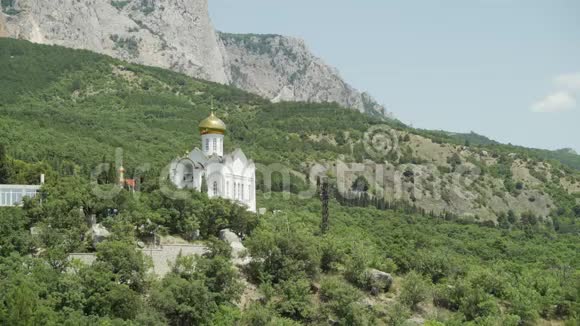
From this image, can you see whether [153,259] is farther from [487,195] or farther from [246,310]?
[487,195]

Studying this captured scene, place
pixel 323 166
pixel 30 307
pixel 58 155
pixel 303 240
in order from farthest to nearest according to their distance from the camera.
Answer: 1. pixel 323 166
2. pixel 58 155
3. pixel 303 240
4. pixel 30 307

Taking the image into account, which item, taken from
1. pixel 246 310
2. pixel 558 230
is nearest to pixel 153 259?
pixel 246 310

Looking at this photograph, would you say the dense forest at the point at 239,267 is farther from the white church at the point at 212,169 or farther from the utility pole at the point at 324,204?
the white church at the point at 212,169

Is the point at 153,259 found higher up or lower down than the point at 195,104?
lower down

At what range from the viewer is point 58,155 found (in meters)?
70.7

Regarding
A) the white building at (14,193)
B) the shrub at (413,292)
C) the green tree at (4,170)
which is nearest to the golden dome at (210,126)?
the white building at (14,193)

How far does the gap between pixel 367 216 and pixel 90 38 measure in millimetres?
117057

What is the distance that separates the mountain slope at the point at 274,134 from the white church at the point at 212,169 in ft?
107

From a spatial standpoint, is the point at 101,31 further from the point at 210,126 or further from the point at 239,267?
the point at 239,267

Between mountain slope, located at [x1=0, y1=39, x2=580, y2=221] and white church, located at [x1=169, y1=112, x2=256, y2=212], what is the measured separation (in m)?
32.8

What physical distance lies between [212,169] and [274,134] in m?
67.4

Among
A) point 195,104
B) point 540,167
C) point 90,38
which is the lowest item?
point 540,167

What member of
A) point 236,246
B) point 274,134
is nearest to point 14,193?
point 236,246

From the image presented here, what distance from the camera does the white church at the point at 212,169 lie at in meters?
50.8
